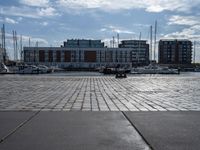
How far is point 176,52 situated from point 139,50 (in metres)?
15.8

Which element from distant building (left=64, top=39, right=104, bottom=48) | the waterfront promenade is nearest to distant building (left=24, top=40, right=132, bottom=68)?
distant building (left=64, top=39, right=104, bottom=48)

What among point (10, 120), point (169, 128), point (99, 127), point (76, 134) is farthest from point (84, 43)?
point (76, 134)

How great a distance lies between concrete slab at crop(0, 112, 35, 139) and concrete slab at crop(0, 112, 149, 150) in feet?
0.83

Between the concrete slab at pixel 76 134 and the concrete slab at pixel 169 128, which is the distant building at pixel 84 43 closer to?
the concrete slab at pixel 169 128

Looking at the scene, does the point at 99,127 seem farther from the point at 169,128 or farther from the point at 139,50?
the point at 139,50

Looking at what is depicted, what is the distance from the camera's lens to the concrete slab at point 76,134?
6047mm

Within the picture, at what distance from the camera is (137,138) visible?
6.64m

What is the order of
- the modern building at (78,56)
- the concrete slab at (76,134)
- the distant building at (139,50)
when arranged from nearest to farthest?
the concrete slab at (76,134), the modern building at (78,56), the distant building at (139,50)

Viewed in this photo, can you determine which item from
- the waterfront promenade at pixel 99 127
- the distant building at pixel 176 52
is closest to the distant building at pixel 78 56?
the distant building at pixel 176 52

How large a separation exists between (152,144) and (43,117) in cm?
377

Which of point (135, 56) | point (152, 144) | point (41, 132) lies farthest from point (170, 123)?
point (135, 56)

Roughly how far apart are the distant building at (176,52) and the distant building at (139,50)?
7419 millimetres

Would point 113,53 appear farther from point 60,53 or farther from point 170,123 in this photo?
point 170,123

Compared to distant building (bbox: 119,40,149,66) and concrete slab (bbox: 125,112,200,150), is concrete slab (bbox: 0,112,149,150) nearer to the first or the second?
concrete slab (bbox: 125,112,200,150)
